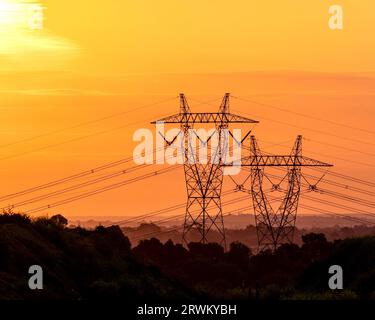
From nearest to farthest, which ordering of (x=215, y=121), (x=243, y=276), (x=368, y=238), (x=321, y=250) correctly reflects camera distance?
(x=368, y=238) < (x=215, y=121) < (x=243, y=276) < (x=321, y=250)

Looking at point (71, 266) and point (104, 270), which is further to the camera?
point (104, 270)

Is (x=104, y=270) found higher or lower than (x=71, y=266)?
lower

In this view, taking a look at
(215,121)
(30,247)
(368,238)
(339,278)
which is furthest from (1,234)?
(215,121)

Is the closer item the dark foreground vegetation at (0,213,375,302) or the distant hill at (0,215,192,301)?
the distant hill at (0,215,192,301)

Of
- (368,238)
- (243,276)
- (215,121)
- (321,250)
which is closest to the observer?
(368,238)

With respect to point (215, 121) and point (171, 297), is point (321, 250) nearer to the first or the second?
point (215, 121)

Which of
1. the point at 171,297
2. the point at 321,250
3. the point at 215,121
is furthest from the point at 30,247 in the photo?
the point at 321,250

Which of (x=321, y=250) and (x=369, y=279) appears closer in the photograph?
(x=369, y=279)

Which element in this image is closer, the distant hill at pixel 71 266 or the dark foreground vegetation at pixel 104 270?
the distant hill at pixel 71 266
